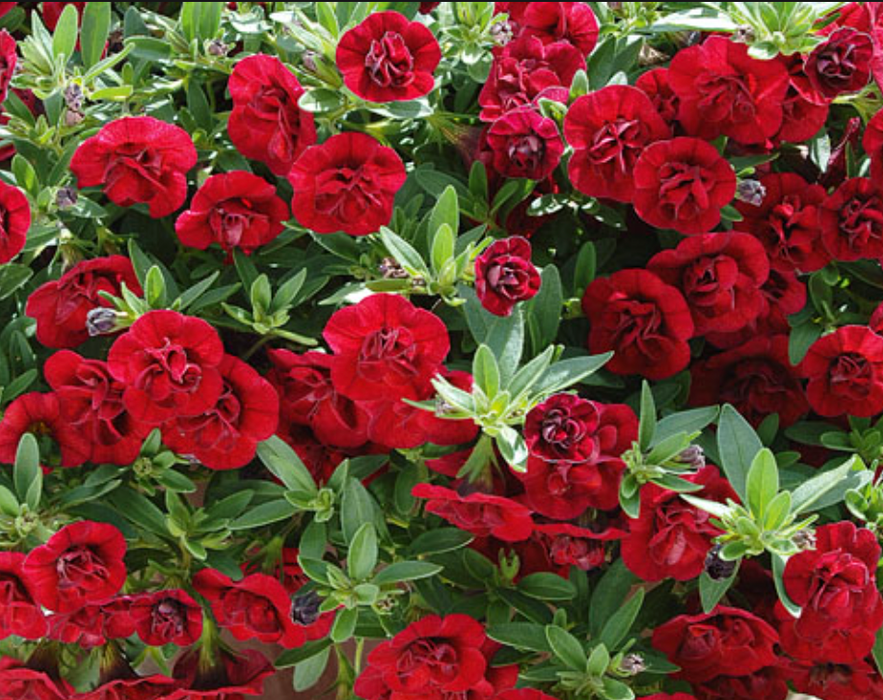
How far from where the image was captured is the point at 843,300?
118 centimetres

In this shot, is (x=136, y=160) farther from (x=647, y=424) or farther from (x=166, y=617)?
(x=647, y=424)

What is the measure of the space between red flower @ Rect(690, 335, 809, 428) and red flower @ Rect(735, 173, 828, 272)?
0.08m

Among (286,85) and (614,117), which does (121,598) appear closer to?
(286,85)

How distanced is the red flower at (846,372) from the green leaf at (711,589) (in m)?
0.21

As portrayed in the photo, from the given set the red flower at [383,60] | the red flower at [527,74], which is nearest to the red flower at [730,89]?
the red flower at [527,74]

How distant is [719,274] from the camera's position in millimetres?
1048

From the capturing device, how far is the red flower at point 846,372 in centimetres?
106

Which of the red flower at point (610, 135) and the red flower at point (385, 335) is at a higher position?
the red flower at point (610, 135)

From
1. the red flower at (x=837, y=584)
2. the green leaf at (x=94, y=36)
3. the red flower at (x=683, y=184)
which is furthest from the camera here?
the green leaf at (x=94, y=36)

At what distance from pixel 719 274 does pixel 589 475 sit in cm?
22

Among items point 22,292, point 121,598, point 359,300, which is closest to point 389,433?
point 359,300

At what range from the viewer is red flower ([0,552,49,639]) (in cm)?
100

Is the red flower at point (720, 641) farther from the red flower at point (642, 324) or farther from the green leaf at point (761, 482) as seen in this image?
the red flower at point (642, 324)

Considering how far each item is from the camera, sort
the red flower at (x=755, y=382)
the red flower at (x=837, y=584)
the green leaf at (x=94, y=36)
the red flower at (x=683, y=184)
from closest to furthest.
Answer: the red flower at (x=837, y=584)
the red flower at (x=683, y=184)
the red flower at (x=755, y=382)
the green leaf at (x=94, y=36)
